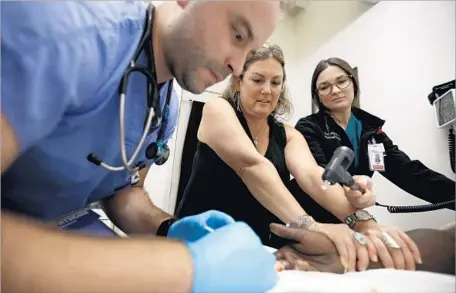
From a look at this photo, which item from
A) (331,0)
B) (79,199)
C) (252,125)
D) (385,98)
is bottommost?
(79,199)

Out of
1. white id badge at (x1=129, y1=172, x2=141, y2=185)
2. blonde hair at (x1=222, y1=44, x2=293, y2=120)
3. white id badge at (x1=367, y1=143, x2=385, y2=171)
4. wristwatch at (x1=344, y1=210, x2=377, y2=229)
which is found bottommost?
wristwatch at (x1=344, y1=210, x2=377, y2=229)

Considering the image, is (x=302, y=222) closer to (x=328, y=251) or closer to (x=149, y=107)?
(x=328, y=251)

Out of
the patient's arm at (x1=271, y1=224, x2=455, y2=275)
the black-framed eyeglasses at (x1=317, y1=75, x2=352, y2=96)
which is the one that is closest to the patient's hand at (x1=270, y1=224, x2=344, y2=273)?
the patient's arm at (x1=271, y1=224, x2=455, y2=275)

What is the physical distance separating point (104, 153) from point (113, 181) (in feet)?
0.38

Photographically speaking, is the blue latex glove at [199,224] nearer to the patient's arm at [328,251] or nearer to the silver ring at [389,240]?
the patient's arm at [328,251]

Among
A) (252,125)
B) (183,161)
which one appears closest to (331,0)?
(252,125)

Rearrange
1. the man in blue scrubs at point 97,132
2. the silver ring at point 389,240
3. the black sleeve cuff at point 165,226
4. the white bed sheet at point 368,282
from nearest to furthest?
the man in blue scrubs at point 97,132 < the white bed sheet at point 368,282 < the silver ring at point 389,240 < the black sleeve cuff at point 165,226

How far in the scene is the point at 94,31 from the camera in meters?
0.51

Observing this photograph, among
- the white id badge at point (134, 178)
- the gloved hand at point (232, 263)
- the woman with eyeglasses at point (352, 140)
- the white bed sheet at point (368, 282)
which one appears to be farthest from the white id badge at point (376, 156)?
the white id badge at point (134, 178)

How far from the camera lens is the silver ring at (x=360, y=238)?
1.91 ft

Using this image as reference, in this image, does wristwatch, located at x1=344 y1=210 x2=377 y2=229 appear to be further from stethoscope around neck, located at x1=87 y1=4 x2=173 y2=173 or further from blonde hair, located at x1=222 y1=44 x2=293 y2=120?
stethoscope around neck, located at x1=87 y1=4 x2=173 y2=173

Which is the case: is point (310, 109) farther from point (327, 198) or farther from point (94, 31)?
point (94, 31)

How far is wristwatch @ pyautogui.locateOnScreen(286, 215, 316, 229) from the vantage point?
62 centimetres

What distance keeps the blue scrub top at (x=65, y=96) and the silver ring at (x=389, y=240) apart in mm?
423
